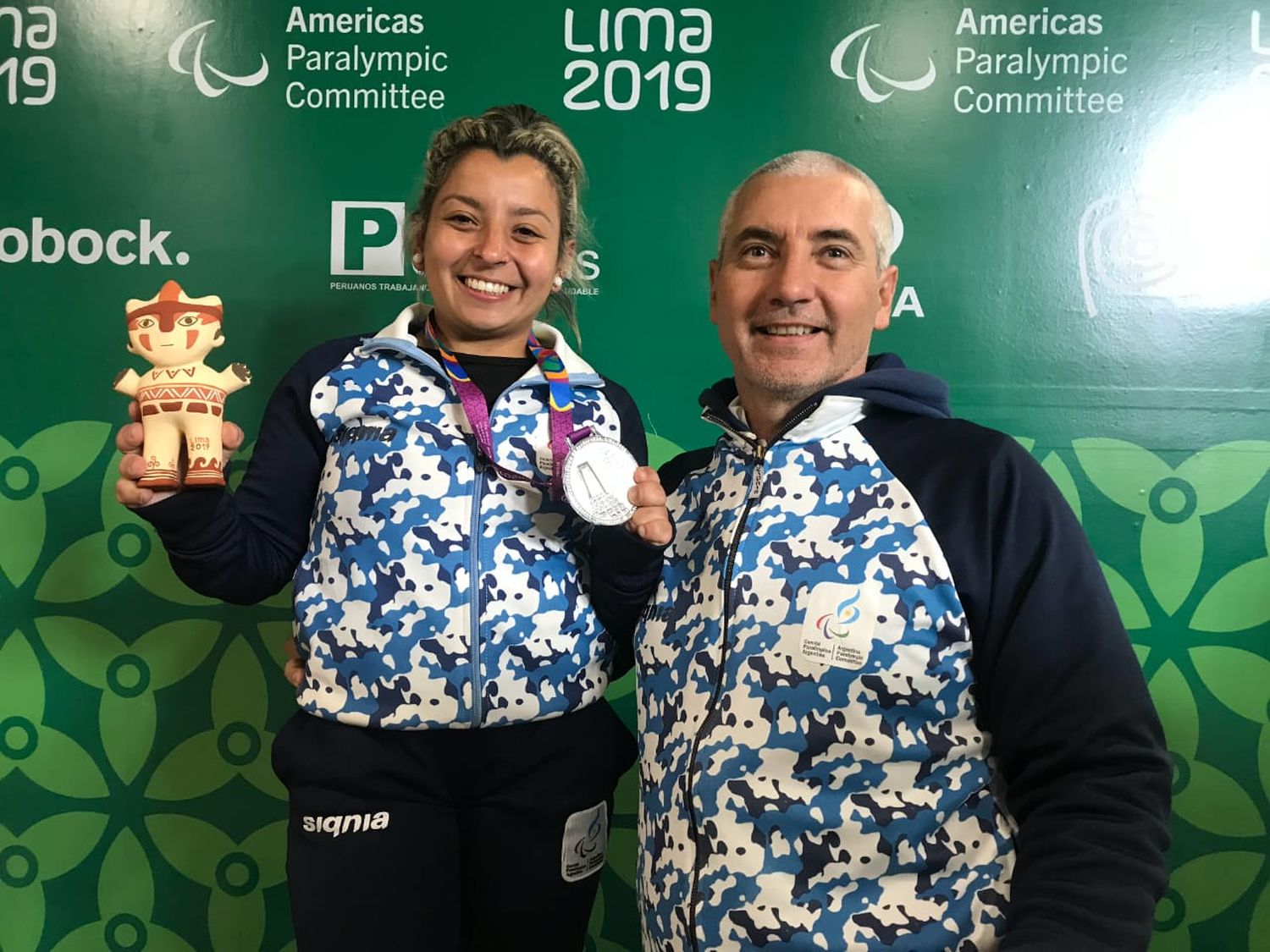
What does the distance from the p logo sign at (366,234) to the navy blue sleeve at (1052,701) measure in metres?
1.27

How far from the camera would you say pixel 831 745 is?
47.3 inches

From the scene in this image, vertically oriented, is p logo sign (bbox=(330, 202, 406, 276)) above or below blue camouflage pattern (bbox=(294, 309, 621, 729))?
above

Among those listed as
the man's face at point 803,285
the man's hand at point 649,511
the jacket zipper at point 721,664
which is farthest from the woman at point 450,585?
the man's face at point 803,285

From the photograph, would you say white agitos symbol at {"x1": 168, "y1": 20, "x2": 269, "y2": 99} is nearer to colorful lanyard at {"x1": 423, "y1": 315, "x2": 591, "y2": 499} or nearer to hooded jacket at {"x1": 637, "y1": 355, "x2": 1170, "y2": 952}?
colorful lanyard at {"x1": 423, "y1": 315, "x2": 591, "y2": 499}

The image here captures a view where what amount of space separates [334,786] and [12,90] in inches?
66.4

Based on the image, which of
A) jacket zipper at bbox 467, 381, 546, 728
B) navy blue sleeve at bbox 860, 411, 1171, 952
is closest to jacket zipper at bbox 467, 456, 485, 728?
jacket zipper at bbox 467, 381, 546, 728

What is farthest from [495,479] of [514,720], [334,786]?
[334,786]

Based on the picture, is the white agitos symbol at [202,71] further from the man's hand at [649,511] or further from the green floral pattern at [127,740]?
the man's hand at [649,511]

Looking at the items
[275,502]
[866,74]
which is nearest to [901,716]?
[275,502]

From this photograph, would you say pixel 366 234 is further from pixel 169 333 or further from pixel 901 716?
pixel 901 716

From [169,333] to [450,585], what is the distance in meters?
0.50

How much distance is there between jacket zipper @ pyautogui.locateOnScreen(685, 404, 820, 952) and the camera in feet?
4.05

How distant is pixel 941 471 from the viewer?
Result: 123cm

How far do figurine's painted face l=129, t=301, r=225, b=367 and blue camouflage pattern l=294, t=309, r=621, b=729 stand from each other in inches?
8.2
